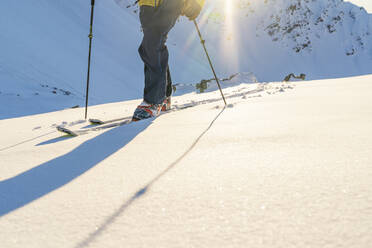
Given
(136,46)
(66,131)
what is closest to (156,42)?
(66,131)

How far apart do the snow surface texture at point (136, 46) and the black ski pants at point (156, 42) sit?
6833 mm

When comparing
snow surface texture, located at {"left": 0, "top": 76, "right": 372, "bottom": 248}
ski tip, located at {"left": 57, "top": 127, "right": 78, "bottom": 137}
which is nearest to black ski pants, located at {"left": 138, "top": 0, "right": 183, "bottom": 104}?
ski tip, located at {"left": 57, "top": 127, "right": 78, "bottom": 137}

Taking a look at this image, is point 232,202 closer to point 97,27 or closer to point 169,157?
point 169,157

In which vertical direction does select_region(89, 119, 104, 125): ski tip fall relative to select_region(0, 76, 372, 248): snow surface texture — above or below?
above

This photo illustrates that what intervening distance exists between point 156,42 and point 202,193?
2097 millimetres

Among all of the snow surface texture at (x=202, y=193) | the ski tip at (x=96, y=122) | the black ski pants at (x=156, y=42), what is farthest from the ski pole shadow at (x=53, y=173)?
the black ski pants at (x=156, y=42)

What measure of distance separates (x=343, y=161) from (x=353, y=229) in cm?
36

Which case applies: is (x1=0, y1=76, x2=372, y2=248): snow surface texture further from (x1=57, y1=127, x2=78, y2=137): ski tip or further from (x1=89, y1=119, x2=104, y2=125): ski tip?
(x1=89, y1=119, x2=104, y2=125): ski tip

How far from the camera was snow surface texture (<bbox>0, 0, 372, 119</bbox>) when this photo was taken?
12898mm

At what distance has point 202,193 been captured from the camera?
608 mm

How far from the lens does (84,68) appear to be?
1653cm

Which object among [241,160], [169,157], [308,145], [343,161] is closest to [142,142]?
[169,157]

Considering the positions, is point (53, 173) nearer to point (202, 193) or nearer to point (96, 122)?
point (202, 193)

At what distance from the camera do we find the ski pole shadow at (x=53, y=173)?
0.68 meters
